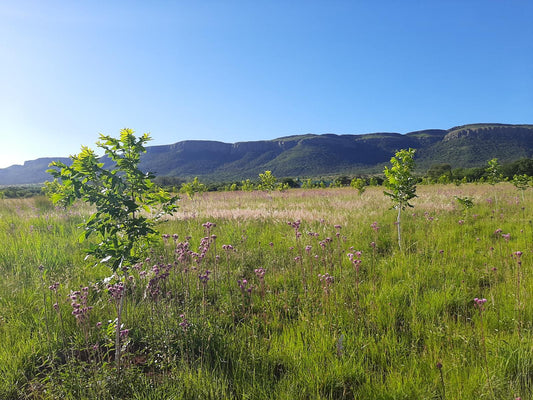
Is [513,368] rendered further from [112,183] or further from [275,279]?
[112,183]

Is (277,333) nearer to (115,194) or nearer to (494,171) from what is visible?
(115,194)

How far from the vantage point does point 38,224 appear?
326 inches

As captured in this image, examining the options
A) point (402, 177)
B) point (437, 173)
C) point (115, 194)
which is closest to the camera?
point (115, 194)

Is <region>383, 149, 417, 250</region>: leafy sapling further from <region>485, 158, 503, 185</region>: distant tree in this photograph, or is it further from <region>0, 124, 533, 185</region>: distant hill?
<region>0, 124, 533, 185</region>: distant hill

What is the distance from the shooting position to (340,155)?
169250mm

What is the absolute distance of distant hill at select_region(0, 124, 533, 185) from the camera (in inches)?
4815

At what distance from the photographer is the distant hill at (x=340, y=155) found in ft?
401

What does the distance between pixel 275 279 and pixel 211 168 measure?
171 metres

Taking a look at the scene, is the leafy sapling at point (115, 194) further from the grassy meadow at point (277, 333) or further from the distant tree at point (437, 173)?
the distant tree at point (437, 173)

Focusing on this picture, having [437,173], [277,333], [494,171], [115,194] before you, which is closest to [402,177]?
[277,333]

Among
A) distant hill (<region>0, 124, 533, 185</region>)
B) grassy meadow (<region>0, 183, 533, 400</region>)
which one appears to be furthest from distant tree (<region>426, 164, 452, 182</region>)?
grassy meadow (<region>0, 183, 533, 400</region>)

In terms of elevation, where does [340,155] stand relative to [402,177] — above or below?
above

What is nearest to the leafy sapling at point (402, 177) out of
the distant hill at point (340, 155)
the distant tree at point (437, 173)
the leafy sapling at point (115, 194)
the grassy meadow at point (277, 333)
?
the grassy meadow at point (277, 333)

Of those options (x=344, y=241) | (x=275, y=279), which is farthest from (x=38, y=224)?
(x=344, y=241)
